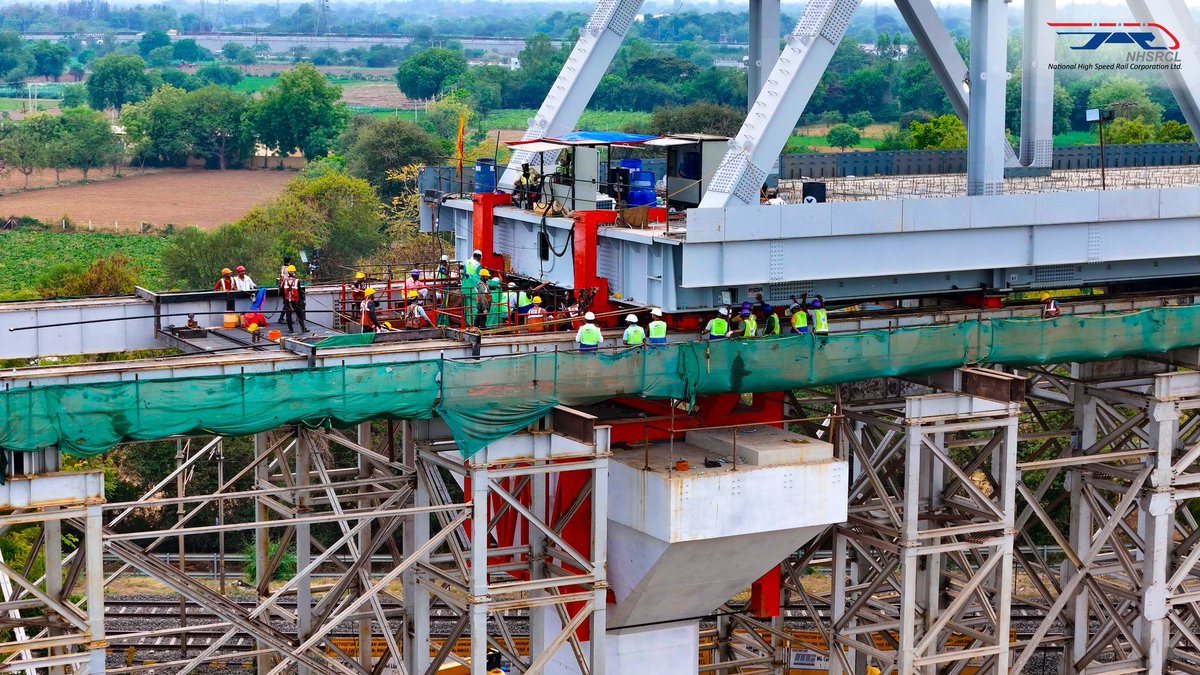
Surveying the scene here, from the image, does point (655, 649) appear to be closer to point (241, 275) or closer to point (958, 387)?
point (958, 387)

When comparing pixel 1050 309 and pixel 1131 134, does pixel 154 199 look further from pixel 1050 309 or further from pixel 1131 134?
pixel 1050 309

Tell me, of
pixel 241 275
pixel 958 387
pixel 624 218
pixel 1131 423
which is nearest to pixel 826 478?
pixel 958 387

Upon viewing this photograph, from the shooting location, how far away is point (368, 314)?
121ft

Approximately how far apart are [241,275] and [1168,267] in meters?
21.0

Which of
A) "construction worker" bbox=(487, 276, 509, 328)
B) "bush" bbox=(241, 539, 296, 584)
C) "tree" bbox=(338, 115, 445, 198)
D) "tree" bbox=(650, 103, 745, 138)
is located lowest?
"bush" bbox=(241, 539, 296, 584)

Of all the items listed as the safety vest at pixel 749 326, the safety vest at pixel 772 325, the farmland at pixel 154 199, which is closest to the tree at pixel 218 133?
the farmland at pixel 154 199

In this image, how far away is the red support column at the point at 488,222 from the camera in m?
40.8

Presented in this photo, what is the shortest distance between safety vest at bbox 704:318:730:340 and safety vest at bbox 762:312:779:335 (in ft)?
4.34

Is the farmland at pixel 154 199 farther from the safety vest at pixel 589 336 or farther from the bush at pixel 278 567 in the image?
the safety vest at pixel 589 336

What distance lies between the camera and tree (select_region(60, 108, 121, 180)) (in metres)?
170

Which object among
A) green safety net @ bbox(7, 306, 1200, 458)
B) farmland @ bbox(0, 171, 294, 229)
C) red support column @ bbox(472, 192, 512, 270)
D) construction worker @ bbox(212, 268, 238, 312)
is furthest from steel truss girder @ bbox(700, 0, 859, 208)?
farmland @ bbox(0, 171, 294, 229)

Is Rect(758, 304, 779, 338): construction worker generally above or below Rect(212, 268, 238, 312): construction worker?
below

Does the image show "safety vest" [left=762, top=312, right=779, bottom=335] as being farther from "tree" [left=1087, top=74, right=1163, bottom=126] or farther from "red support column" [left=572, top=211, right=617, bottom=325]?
"tree" [left=1087, top=74, right=1163, bottom=126]

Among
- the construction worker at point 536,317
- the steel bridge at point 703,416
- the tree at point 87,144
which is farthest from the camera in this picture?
the tree at point 87,144
